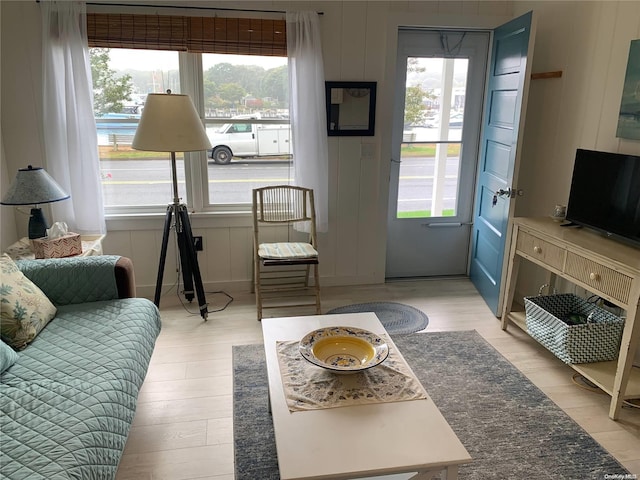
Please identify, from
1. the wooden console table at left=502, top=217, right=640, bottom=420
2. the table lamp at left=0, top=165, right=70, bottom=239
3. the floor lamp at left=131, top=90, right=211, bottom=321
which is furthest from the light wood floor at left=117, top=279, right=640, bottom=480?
the floor lamp at left=131, top=90, right=211, bottom=321

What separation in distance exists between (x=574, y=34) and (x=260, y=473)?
301cm

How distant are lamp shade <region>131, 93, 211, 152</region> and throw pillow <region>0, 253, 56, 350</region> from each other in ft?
3.31

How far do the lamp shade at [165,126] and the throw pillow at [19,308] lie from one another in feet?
3.31

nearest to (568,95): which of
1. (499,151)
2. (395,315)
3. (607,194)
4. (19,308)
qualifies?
(499,151)

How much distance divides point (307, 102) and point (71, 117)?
5.00ft

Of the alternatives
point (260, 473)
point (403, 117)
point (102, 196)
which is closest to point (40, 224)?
point (102, 196)

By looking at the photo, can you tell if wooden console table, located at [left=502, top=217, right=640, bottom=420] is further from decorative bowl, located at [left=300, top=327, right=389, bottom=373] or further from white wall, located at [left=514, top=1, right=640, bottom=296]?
decorative bowl, located at [left=300, top=327, right=389, bottom=373]

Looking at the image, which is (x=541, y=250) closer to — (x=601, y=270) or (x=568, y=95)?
(x=601, y=270)

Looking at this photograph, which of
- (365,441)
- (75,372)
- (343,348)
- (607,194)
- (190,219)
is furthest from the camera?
(190,219)

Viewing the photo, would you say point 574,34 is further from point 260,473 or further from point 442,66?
point 260,473

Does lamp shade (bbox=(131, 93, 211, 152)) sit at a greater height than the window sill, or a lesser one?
greater

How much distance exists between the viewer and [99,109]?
329 centimetres

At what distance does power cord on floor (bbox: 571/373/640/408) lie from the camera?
237 centimetres

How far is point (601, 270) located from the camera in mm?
2285
